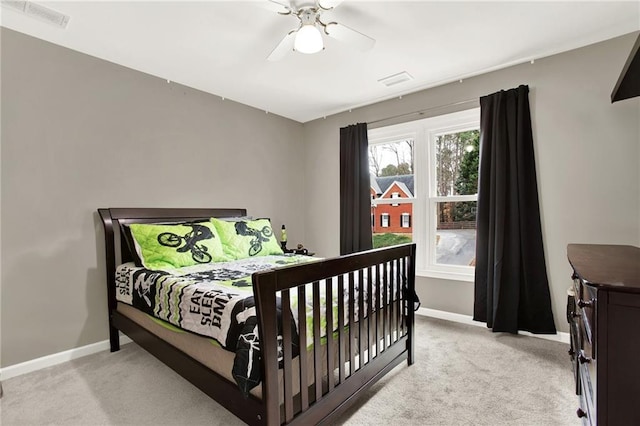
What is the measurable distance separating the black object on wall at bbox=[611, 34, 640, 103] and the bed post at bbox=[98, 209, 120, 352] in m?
3.51

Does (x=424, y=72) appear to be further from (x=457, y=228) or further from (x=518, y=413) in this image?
(x=518, y=413)

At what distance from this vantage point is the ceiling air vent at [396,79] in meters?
2.96

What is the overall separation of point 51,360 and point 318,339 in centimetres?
223

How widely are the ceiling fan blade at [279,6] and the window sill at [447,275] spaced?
8.93 feet

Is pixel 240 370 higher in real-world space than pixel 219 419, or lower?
higher

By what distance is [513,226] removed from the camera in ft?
8.75

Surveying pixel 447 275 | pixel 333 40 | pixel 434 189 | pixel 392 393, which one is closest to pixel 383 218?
pixel 434 189

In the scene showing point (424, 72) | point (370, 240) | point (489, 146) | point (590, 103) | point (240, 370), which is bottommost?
point (240, 370)

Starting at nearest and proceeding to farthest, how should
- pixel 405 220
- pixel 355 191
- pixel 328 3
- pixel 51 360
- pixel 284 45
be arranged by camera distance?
pixel 328 3
pixel 284 45
pixel 51 360
pixel 405 220
pixel 355 191

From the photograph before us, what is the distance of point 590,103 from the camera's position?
2.43 m

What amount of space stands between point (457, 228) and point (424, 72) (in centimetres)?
157

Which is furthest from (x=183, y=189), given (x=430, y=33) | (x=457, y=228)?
(x=457, y=228)

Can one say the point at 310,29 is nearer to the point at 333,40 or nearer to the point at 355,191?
the point at 333,40

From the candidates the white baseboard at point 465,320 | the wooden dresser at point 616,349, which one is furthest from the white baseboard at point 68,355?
the wooden dresser at point 616,349
